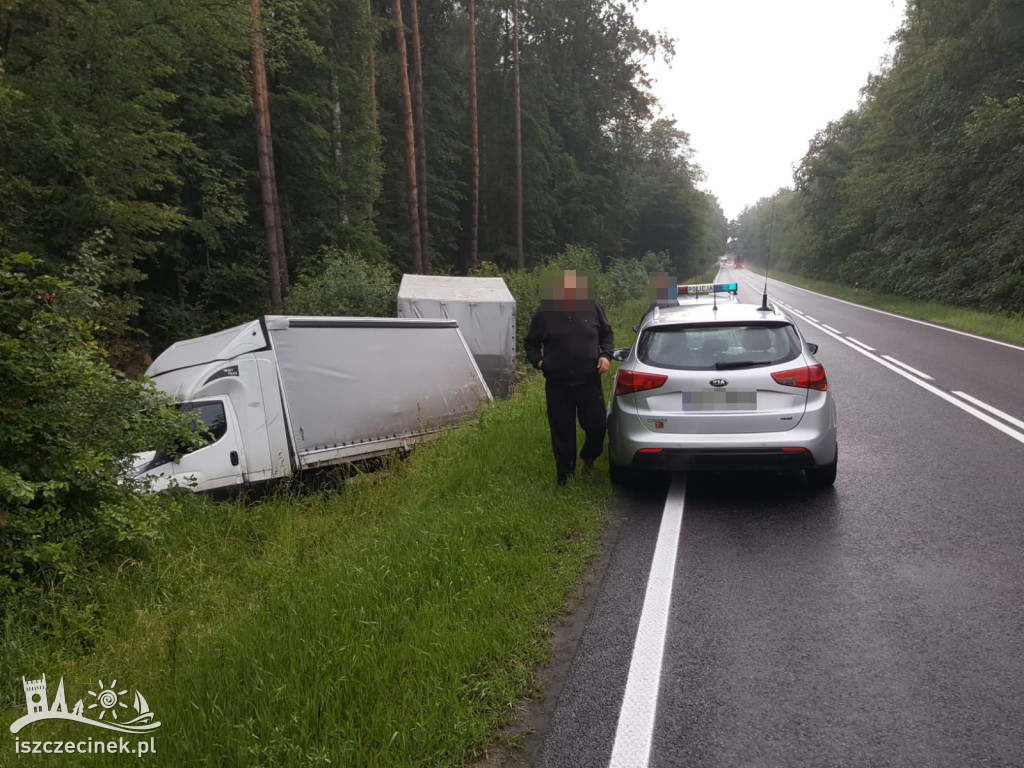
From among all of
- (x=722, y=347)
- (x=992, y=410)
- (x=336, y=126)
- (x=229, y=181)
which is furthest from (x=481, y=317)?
(x=336, y=126)

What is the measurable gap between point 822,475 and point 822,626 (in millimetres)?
2489

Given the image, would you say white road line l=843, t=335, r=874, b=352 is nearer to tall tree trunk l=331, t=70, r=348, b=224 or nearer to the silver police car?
the silver police car

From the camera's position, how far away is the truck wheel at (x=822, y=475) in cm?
586

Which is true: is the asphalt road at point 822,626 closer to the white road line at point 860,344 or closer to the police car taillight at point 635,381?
the police car taillight at point 635,381

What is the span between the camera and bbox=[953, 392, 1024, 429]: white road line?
8.25 meters

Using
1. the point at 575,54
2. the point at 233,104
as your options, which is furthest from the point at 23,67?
the point at 575,54

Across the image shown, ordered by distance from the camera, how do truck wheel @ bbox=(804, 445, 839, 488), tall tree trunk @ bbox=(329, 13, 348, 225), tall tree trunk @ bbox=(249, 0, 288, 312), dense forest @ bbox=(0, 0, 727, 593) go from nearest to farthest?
dense forest @ bbox=(0, 0, 727, 593) → truck wheel @ bbox=(804, 445, 839, 488) → tall tree trunk @ bbox=(249, 0, 288, 312) → tall tree trunk @ bbox=(329, 13, 348, 225)

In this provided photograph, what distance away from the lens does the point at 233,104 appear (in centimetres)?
1761

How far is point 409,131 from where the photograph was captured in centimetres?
2389

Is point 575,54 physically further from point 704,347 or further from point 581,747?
point 581,747

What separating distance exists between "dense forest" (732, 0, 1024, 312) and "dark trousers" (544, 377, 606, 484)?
10.3 m

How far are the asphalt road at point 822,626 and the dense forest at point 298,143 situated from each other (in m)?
4.91

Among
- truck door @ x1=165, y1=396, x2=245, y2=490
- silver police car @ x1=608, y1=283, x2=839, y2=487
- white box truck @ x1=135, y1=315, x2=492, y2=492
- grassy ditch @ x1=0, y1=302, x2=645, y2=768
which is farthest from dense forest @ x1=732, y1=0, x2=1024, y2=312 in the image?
grassy ditch @ x1=0, y1=302, x2=645, y2=768

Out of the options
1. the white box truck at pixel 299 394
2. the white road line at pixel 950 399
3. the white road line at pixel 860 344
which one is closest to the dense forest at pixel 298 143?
the white box truck at pixel 299 394
